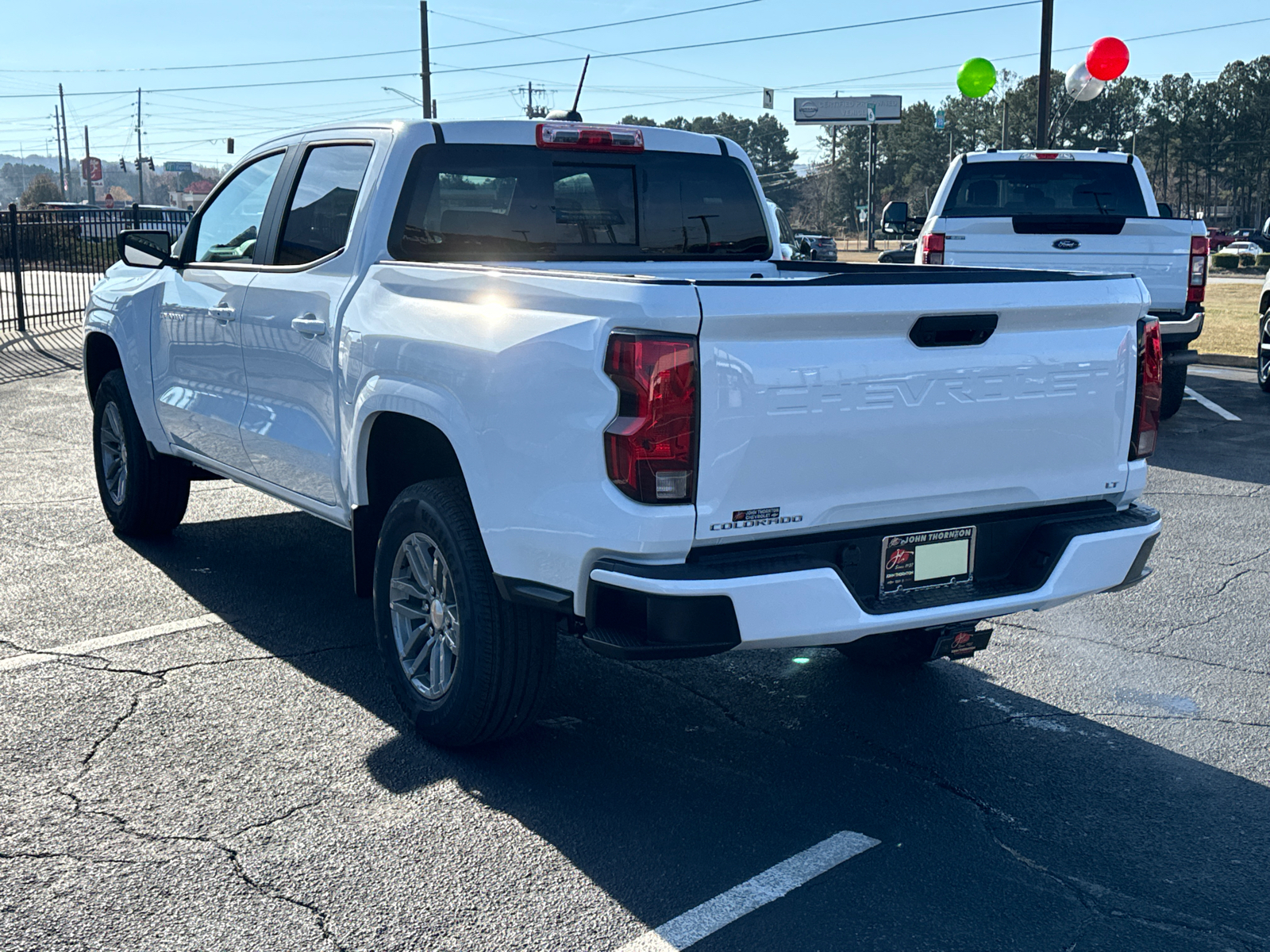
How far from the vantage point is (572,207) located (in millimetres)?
5105

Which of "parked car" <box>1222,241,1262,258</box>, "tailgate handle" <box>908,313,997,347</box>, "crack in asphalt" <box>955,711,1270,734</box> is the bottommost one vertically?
"crack in asphalt" <box>955,711,1270,734</box>

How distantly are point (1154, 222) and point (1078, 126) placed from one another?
136 meters

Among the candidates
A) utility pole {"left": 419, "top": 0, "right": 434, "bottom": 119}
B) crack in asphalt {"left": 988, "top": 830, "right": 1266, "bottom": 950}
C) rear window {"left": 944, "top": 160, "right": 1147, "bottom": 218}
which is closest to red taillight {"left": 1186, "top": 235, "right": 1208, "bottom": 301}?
rear window {"left": 944, "top": 160, "right": 1147, "bottom": 218}

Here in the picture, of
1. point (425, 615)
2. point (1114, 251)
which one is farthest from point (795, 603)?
point (1114, 251)

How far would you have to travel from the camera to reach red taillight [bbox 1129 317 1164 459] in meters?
4.08

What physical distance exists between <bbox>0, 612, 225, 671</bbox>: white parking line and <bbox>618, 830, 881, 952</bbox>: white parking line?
2959 millimetres

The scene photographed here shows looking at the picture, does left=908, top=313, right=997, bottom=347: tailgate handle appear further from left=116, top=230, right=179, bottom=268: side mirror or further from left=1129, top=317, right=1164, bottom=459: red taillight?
left=116, top=230, right=179, bottom=268: side mirror

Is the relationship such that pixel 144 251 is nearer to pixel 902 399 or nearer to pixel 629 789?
pixel 629 789

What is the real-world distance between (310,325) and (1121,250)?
7685 mm

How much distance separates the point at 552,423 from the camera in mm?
3486

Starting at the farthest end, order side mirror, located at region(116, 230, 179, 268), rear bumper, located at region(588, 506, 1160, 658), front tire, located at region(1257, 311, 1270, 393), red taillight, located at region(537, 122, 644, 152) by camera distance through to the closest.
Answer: front tire, located at region(1257, 311, 1270, 393)
side mirror, located at region(116, 230, 179, 268)
red taillight, located at region(537, 122, 644, 152)
rear bumper, located at region(588, 506, 1160, 658)

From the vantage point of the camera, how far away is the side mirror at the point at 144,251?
19.9ft

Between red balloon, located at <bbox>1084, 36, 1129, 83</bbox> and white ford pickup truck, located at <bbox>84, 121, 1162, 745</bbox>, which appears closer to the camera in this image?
white ford pickup truck, located at <bbox>84, 121, 1162, 745</bbox>

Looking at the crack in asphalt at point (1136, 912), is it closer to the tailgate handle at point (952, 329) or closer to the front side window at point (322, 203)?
the tailgate handle at point (952, 329)
